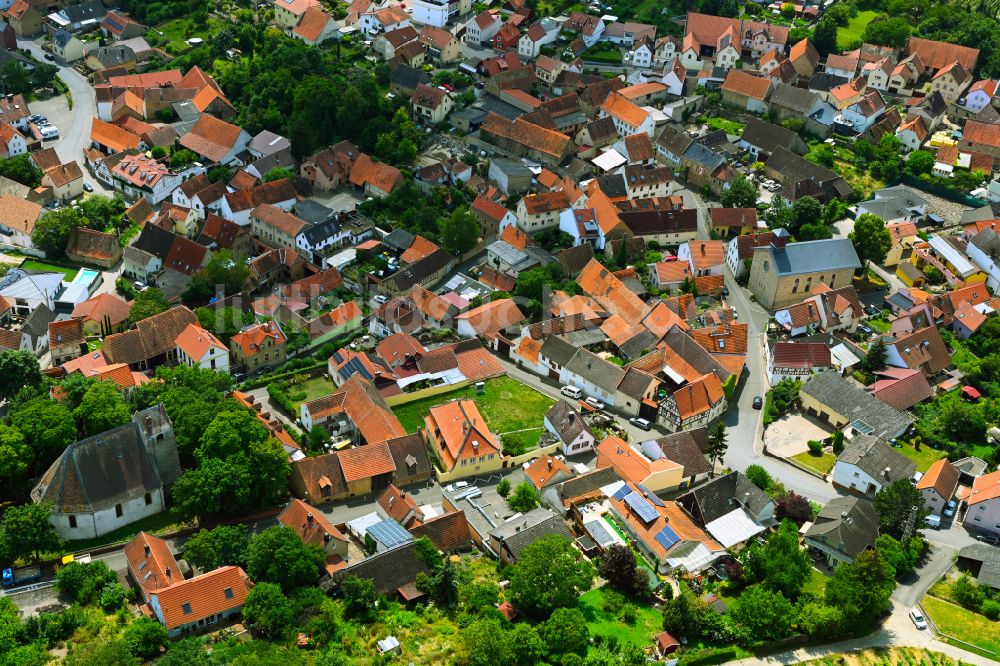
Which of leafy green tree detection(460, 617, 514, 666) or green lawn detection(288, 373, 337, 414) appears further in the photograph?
green lawn detection(288, 373, 337, 414)

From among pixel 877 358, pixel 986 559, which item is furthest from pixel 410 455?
pixel 877 358

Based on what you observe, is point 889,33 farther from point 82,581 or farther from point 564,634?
point 82,581

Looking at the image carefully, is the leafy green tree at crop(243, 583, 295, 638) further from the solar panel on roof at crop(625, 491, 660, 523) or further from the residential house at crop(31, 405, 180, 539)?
the solar panel on roof at crop(625, 491, 660, 523)

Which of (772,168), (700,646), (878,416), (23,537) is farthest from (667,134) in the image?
(23,537)

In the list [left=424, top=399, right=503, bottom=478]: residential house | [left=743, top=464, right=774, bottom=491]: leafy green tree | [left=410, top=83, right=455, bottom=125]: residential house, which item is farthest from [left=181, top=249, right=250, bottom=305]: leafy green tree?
[left=743, top=464, right=774, bottom=491]: leafy green tree

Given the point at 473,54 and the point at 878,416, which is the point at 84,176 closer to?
the point at 473,54

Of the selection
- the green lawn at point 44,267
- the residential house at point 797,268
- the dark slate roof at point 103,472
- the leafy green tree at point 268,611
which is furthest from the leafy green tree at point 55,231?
the residential house at point 797,268
